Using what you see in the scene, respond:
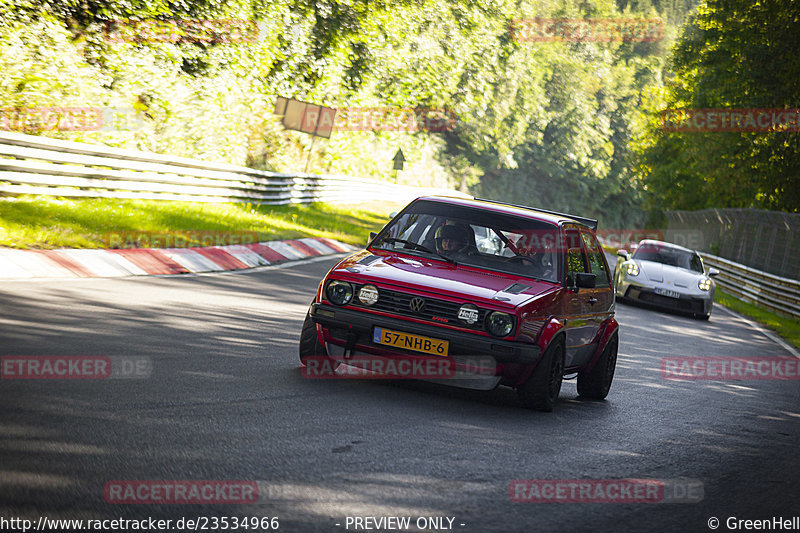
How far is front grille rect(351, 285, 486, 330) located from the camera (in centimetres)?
679

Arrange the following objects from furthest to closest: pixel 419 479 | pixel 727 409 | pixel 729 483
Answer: pixel 727 409 < pixel 729 483 < pixel 419 479

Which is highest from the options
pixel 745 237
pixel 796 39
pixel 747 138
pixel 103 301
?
pixel 796 39

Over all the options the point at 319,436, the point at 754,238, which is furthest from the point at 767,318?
the point at 319,436

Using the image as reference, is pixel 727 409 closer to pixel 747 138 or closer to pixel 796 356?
pixel 796 356

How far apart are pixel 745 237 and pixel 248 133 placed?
16355mm

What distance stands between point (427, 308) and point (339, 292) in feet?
2.27

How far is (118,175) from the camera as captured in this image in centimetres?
1691

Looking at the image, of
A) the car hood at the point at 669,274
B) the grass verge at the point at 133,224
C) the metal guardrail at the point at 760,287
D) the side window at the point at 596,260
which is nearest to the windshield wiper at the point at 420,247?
the side window at the point at 596,260

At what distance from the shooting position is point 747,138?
35.2 meters

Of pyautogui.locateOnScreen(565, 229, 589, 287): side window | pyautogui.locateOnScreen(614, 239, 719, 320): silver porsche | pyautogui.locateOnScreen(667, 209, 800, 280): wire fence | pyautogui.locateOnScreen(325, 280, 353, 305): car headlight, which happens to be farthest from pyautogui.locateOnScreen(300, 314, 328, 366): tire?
pyautogui.locateOnScreen(667, 209, 800, 280): wire fence

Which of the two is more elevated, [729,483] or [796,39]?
[796,39]

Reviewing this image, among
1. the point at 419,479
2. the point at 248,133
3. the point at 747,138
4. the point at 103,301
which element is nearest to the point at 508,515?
the point at 419,479

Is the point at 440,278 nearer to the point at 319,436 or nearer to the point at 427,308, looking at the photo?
the point at 427,308

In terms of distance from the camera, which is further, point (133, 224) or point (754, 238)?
point (754, 238)
